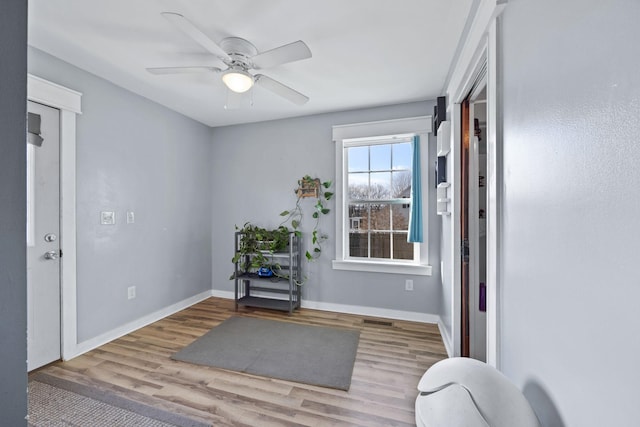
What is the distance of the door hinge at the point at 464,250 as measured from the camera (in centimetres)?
201

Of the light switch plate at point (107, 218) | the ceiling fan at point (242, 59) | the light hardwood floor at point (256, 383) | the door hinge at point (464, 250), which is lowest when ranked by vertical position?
the light hardwood floor at point (256, 383)

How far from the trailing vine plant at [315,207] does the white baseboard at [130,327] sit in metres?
1.66

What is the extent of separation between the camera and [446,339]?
240 cm

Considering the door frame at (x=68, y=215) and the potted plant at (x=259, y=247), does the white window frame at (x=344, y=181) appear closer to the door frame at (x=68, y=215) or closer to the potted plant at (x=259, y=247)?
the potted plant at (x=259, y=247)

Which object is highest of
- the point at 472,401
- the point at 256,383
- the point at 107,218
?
the point at 107,218

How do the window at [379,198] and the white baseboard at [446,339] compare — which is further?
the window at [379,198]

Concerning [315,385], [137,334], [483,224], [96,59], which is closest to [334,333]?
[315,385]

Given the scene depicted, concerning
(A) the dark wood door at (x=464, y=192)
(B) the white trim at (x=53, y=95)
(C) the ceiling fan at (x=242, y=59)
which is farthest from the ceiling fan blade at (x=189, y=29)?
(A) the dark wood door at (x=464, y=192)

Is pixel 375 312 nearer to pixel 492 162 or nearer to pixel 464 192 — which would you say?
pixel 464 192

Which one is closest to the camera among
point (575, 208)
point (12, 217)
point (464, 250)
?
point (12, 217)

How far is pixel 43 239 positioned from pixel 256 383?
199cm

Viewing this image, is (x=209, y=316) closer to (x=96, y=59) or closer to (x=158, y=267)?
(x=158, y=267)

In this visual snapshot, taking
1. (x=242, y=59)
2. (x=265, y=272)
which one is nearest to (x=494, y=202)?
(x=242, y=59)

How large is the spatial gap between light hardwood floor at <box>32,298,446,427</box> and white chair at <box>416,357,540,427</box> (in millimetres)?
1035
